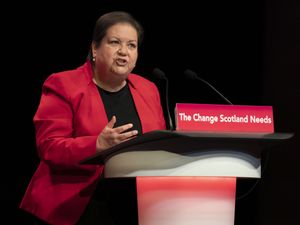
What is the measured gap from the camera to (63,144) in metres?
1.94

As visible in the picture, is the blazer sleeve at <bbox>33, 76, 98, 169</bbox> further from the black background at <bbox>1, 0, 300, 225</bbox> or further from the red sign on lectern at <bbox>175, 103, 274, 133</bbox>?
the black background at <bbox>1, 0, 300, 225</bbox>

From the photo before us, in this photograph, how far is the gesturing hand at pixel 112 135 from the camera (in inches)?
66.5

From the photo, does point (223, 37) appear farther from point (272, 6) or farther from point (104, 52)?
point (104, 52)

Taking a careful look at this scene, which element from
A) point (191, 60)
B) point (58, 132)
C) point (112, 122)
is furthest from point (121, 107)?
point (191, 60)

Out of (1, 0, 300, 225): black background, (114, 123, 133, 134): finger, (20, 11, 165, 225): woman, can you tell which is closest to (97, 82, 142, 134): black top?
(20, 11, 165, 225): woman

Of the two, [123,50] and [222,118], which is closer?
[222,118]

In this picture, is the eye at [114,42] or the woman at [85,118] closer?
the woman at [85,118]

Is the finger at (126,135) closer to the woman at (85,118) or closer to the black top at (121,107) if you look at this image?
the woman at (85,118)

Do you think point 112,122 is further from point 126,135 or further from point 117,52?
point 117,52

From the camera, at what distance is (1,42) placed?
3.21 m

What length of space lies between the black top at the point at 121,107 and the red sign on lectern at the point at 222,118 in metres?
0.55

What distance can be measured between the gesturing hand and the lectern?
0.11ft

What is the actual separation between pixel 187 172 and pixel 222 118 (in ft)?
0.62

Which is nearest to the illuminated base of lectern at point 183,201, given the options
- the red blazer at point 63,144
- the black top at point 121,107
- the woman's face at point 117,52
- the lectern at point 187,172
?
the lectern at point 187,172
